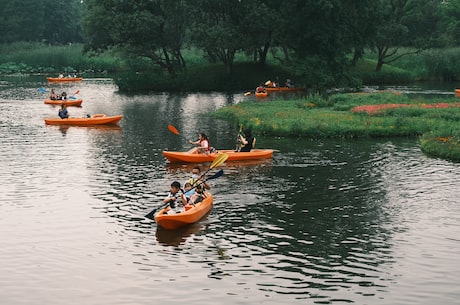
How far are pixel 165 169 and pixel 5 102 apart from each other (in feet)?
114

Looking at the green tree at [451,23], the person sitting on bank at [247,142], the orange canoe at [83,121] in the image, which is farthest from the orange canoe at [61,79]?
the person sitting on bank at [247,142]

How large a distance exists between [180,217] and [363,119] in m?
23.1

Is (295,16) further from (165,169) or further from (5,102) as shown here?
(165,169)

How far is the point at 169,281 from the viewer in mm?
17141

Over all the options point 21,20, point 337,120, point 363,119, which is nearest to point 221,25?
point 337,120

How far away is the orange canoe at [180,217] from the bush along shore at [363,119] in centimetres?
1541

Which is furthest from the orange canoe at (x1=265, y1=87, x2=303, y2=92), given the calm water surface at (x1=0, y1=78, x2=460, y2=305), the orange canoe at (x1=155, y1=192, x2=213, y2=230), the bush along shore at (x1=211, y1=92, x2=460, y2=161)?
the orange canoe at (x1=155, y1=192, x2=213, y2=230)

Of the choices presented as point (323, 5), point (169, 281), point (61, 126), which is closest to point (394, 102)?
point (323, 5)

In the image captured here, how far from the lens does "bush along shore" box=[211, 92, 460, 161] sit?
35969mm

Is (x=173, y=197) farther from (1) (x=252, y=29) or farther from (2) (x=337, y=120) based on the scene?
(1) (x=252, y=29)

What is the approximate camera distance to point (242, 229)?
2148 cm

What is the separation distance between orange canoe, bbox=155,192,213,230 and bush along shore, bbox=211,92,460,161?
15408mm

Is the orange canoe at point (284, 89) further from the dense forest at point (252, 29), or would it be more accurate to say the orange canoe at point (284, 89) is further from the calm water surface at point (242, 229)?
the calm water surface at point (242, 229)

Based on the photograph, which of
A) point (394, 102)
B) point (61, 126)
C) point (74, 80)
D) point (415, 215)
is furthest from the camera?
point (74, 80)
